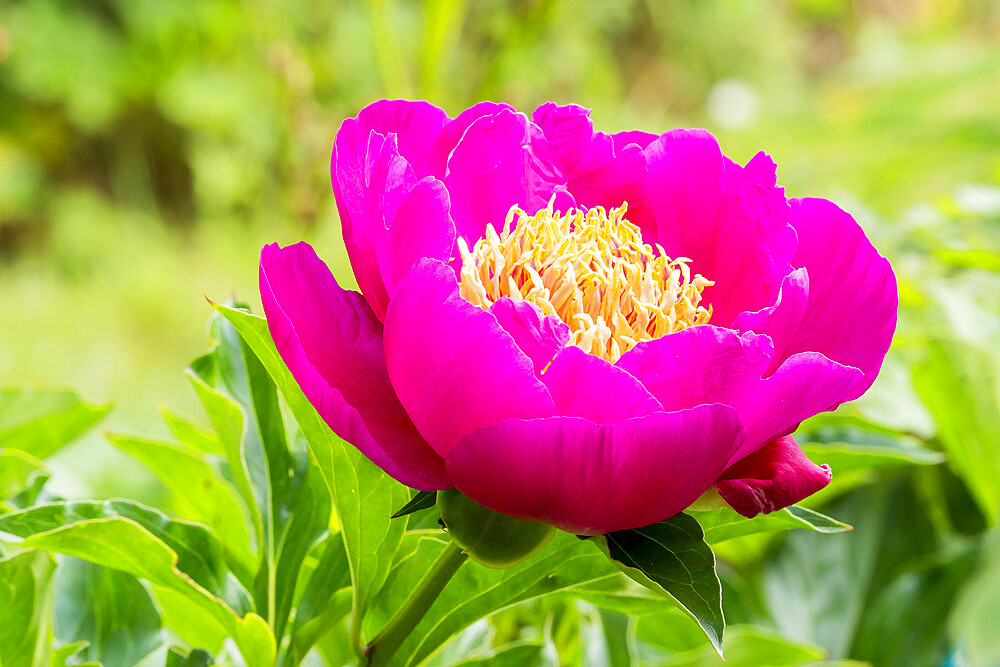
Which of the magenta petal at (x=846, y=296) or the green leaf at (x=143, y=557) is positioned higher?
the magenta petal at (x=846, y=296)

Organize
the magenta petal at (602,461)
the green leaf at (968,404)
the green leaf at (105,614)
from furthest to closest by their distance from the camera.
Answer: the green leaf at (968,404) < the green leaf at (105,614) < the magenta petal at (602,461)

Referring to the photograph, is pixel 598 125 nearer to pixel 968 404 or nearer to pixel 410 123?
pixel 968 404

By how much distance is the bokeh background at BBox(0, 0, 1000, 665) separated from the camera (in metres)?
0.54

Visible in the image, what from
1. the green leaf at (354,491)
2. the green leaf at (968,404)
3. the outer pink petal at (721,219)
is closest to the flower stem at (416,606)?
the green leaf at (354,491)

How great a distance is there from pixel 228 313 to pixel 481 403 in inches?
2.9

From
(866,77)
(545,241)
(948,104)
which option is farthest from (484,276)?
(866,77)

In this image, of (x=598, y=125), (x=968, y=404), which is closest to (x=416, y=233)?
(x=968, y=404)

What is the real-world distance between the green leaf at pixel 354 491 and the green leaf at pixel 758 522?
91mm

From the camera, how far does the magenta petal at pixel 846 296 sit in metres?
0.27

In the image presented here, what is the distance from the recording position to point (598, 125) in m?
2.45

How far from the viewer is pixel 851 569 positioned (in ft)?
1.85

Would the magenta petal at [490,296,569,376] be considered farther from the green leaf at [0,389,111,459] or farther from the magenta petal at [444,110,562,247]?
the green leaf at [0,389,111,459]

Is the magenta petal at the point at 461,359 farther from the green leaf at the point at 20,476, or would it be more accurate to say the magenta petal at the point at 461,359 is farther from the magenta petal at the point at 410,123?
the green leaf at the point at 20,476

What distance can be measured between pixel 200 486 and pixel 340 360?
198 mm
